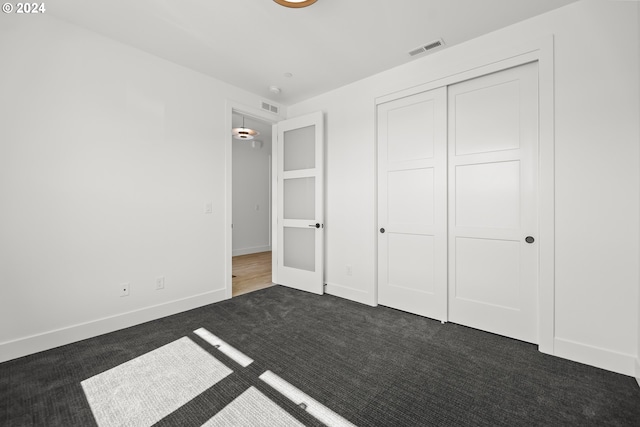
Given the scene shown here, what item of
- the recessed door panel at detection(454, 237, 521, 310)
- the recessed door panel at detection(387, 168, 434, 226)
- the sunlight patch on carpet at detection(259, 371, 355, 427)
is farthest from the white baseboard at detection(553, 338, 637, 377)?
the sunlight patch on carpet at detection(259, 371, 355, 427)

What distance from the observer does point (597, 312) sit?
2057 mm

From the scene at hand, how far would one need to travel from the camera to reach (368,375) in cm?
193

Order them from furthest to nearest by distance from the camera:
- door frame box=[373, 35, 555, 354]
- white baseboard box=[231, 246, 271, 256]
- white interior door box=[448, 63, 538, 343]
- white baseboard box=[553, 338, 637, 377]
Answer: white baseboard box=[231, 246, 271, 256], white interior door box=[448, 63, 538, 343], door frame box=[373, 35, 555, 354], white baseboard box=[553, 338, 637, 377]

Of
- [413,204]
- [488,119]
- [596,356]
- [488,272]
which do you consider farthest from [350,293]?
[488,119]

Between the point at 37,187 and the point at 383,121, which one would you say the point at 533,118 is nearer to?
the point at 383,121

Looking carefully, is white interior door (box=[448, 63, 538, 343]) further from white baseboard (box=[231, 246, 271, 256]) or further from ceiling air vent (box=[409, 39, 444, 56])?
white baseboard (box=[231, 246, 271, 256])

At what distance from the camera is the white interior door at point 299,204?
3711 mm

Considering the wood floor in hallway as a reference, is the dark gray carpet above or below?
below

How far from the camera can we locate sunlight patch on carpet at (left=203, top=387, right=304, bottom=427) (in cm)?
149

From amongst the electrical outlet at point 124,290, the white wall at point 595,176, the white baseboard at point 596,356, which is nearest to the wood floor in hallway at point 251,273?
the electrical outlet at point 124,290

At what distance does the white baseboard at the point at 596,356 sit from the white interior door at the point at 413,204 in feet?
2.98

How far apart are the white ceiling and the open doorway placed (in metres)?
3.07

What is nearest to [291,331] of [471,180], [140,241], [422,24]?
[140,241]

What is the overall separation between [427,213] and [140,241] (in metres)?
3.00
